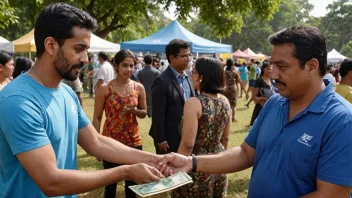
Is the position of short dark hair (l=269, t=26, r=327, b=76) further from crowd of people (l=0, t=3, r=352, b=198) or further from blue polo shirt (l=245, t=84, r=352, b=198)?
blue polo shirt (l=245, t=84, r=352, b=198)

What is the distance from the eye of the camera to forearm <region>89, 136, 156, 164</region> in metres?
2.88

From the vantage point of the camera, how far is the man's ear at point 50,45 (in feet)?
7.45

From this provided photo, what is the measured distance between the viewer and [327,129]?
2082 millimetres

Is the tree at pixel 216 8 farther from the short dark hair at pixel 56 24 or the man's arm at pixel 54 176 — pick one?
the man's arm at pixel 54 176

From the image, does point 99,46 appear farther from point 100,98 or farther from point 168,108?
point 168,108

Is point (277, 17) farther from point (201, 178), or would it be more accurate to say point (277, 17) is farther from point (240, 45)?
point (201, 178)

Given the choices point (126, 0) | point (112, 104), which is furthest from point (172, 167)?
point (126, 0)

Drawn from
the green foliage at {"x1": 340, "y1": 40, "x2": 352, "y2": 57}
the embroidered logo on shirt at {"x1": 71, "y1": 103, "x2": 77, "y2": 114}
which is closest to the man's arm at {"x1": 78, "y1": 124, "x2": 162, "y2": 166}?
the embroidered logo on shirt at {"x1": 71, "y1": 103, "x2": 77, "y2": 114}

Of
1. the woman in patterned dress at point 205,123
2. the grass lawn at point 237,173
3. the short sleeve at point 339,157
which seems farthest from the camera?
the grass lawn at point 237,173

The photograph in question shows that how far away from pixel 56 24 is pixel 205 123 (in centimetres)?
176

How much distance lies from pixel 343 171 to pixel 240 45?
7705 cm

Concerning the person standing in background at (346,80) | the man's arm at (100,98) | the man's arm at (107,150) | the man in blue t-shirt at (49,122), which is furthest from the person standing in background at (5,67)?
the person standing in background at (346,80)

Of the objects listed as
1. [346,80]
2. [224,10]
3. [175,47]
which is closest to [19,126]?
[175,47]

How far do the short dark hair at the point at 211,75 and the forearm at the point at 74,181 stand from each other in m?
1.49
